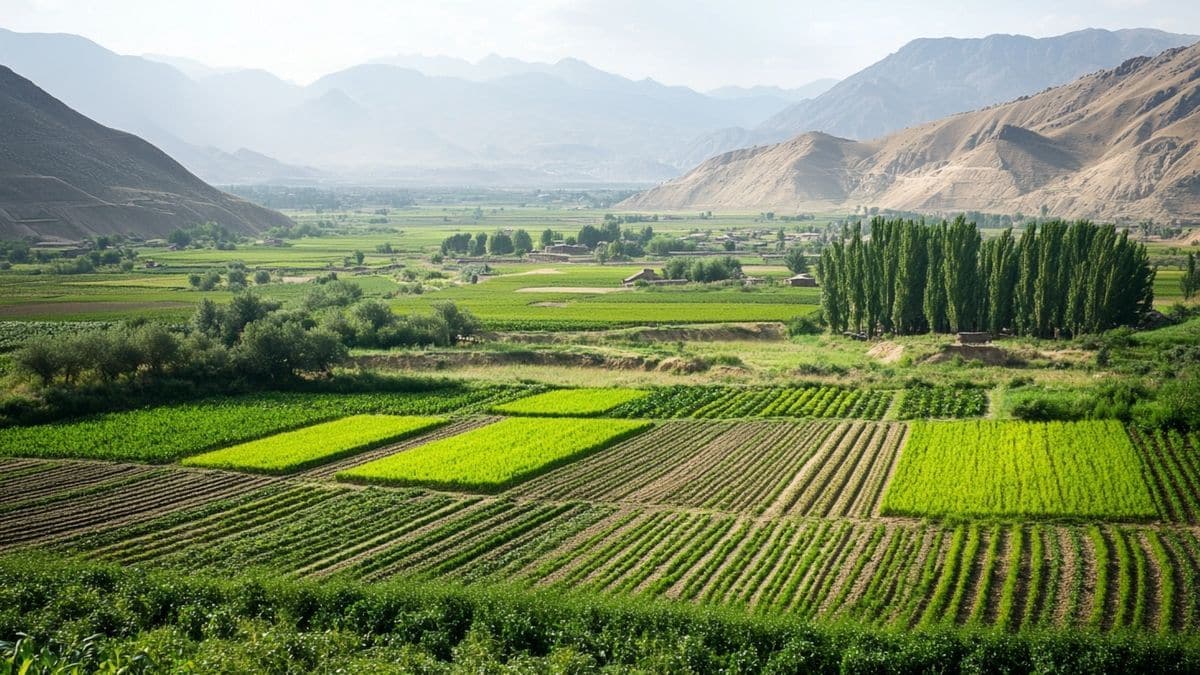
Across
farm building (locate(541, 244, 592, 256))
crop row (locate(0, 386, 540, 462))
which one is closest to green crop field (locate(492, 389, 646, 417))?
crop row (locate(0, 386, 540, 462))

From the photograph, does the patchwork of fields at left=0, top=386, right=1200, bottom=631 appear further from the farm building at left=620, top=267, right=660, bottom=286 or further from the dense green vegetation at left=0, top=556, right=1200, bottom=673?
the farm building at left=620, top=267, right=660, bottom=286

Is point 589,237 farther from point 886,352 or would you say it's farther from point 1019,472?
point 1019,472

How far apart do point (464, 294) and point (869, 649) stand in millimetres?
80531

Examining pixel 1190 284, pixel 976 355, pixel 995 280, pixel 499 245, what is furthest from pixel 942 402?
pixel 499 245

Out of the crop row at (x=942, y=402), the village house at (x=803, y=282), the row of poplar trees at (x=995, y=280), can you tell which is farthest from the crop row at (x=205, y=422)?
the village house at (x=803, y=282)

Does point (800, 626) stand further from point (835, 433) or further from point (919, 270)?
point (919, 270)

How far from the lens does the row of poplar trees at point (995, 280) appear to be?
2448 inches

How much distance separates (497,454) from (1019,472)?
1867 centimetres

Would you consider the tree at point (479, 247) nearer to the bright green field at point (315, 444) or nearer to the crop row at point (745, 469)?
the bright green field at point (315, 444)

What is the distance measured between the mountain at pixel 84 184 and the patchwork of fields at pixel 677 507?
113344 mm

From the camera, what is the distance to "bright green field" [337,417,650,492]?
108 feet

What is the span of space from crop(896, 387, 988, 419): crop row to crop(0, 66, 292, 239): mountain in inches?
4896

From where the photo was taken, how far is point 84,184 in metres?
156

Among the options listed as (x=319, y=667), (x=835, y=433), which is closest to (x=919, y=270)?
(x=835, y=433)
